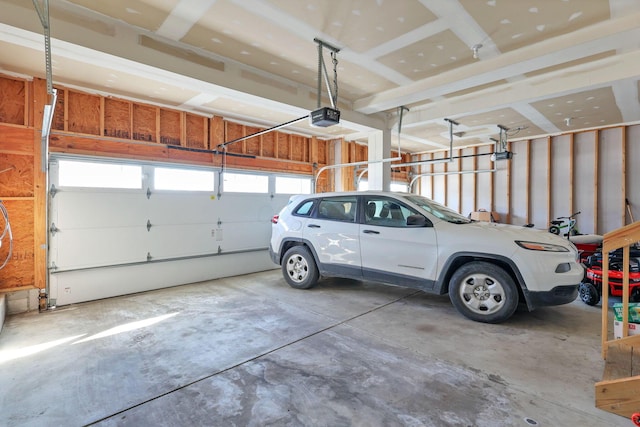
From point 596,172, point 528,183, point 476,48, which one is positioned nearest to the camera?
point 476,48

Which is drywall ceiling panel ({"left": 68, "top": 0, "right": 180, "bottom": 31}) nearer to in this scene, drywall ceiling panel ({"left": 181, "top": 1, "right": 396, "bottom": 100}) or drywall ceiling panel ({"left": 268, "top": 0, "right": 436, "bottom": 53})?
drywall ceiling panel ({"left": 181, "top": 1, "right": 396, "bottom": 100})

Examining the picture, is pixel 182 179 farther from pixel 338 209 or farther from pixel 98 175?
pixel 338 209

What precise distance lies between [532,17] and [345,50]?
190cm

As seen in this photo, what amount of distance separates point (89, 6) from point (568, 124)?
8.53 metres

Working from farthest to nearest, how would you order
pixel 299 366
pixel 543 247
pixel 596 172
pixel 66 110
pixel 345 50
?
pixel 596 172, pixel 66 110, pixel 345 50, pixel 543 247, pixel 299 366

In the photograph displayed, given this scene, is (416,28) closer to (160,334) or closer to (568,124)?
(160,334)

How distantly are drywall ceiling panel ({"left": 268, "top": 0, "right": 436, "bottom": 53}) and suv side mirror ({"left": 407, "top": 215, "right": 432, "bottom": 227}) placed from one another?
6.88 ft

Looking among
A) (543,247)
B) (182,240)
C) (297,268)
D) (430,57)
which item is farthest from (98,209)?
(543,247)

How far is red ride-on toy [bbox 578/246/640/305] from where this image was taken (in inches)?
154

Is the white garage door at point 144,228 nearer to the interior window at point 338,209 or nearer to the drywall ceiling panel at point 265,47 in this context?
the interior window at point 338,209

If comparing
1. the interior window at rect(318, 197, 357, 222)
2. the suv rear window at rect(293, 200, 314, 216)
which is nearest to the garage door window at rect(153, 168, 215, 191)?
the suv rear window at rect(293, 200, 314, 216)

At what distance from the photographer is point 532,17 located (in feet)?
10.1

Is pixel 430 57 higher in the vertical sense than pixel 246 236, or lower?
higher

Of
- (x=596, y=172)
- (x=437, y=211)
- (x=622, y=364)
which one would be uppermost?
(x=596, y=172)
